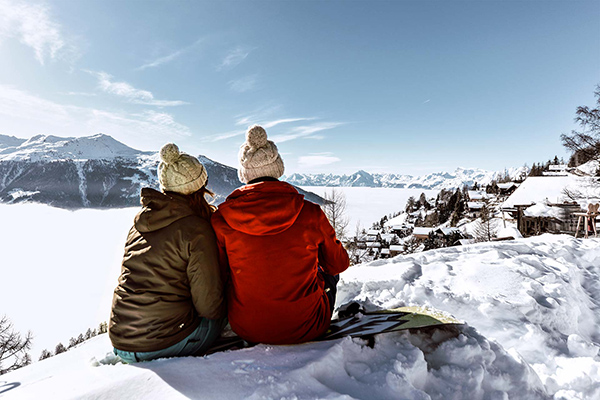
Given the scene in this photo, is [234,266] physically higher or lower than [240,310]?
higher

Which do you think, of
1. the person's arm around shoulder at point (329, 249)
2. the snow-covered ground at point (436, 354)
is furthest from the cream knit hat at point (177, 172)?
the person's arm around shoulder at point (329, 249)

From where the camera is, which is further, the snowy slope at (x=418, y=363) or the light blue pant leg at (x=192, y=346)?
the light blue pant leg at (x=192, y=346)

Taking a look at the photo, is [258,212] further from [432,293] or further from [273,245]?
[432,293]

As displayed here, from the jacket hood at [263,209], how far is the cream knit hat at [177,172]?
1.52 feet

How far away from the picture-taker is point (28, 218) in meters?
191

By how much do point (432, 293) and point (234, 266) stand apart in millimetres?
2670

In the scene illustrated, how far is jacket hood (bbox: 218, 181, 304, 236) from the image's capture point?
1729mm

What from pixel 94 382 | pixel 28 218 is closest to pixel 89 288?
pixel 94 382

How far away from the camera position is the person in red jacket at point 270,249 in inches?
69.8

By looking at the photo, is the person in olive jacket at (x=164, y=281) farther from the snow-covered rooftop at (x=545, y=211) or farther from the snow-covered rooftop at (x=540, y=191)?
the snow-covered rooftop at (x=540, y=191)

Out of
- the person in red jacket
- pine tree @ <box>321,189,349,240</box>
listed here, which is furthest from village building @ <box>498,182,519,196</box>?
the person in red jacket

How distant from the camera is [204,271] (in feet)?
6.36

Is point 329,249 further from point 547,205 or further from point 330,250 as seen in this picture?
point 547,205

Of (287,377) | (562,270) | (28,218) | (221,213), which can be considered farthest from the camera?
(28,218)
